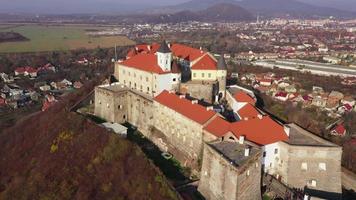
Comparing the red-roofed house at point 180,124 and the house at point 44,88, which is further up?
the red-roofed house at point 180,124

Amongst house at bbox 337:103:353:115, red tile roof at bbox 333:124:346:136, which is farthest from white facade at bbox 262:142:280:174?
house at bbox 337:103:353:115

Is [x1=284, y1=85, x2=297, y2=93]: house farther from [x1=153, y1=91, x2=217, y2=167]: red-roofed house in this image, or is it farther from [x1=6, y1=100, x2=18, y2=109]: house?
[x1=6, y1=100, x2=18, y2=109]: house

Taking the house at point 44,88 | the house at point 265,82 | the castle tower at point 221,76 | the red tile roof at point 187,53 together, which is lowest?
the house at point 44,88

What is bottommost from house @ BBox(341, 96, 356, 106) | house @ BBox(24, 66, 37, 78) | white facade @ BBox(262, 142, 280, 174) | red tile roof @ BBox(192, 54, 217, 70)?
house @ BBox(24, 66, 37, 78)

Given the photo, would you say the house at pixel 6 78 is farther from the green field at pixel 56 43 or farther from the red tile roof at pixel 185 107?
the red tile roof at pixel 185 107

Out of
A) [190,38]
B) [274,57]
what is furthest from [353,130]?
[190,38]

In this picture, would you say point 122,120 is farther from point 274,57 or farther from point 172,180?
point 274,57

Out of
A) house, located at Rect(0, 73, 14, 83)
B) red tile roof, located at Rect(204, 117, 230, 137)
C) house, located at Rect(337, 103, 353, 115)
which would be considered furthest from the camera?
house, located at Rect(0, 73, 14, 83)

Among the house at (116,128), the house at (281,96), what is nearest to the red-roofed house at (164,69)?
the house at (116,128)
